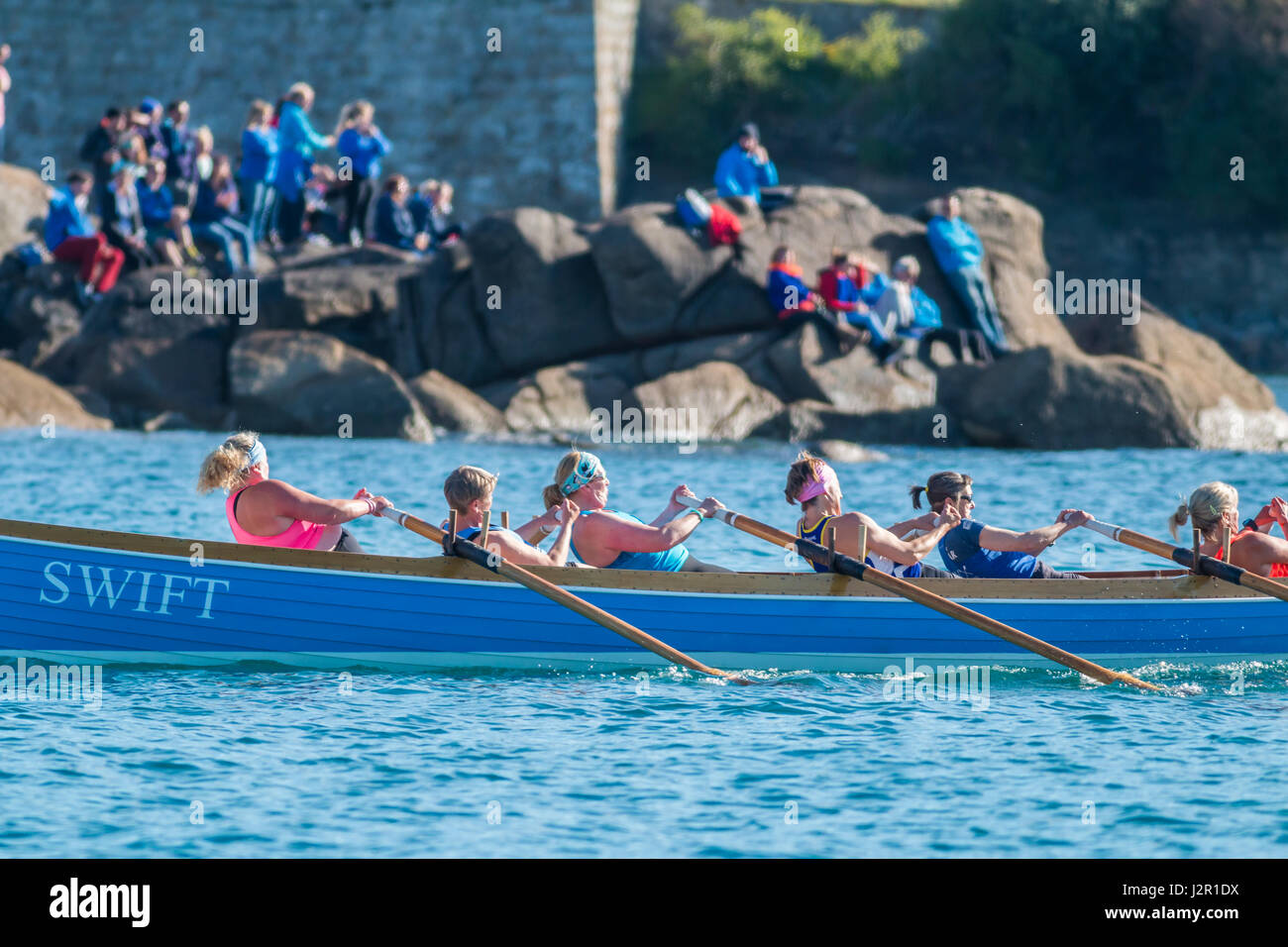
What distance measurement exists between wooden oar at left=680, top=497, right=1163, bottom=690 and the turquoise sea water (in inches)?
5.4

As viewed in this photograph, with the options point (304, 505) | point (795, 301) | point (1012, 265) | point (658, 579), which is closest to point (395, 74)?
point (1012, 265)

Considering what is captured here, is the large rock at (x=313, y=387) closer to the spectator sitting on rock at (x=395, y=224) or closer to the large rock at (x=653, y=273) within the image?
the spectator sitting on rock at (x=395, y=224)

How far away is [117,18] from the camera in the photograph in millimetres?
36250

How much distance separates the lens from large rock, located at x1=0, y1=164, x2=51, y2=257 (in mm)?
27500

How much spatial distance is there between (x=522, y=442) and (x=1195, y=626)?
1319 cm

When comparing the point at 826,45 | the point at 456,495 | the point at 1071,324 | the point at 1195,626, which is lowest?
the point at 1195,626

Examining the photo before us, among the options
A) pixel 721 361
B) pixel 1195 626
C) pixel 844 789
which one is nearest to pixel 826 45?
pixel 721 361

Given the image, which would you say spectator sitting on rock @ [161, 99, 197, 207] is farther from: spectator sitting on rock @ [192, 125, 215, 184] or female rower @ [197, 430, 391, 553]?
female rower @ [197, 430, 391, 553]

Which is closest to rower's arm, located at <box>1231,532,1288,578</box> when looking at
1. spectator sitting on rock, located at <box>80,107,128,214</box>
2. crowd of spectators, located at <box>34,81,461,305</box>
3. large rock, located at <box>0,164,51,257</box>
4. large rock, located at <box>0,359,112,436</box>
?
crowd of spectators, located at <box>34,81,461,305</box>
